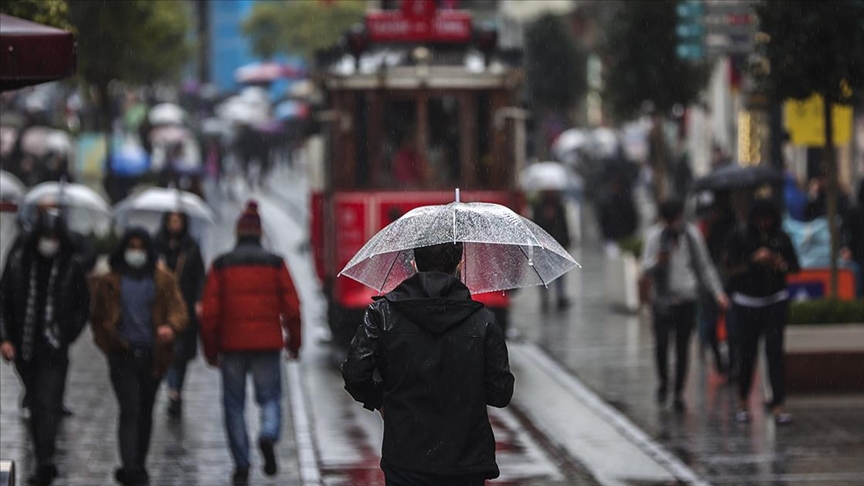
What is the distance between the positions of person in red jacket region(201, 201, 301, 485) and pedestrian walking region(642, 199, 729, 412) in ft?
12.3

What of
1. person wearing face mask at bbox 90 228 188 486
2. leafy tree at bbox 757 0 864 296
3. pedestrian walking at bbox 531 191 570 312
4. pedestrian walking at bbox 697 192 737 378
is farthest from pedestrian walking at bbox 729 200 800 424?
pedestrian walking at bbox 531 191 570 312

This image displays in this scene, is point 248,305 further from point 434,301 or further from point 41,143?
point 41,143

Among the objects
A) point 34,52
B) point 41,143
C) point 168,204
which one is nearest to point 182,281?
point 168,204

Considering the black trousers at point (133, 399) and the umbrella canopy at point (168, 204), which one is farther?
the umbrella canopy at point (168, 204)

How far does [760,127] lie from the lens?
98.7 feet

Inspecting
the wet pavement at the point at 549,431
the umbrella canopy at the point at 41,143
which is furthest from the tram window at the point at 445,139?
the umbrella canopy at the point at 41,143

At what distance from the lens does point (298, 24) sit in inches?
2805

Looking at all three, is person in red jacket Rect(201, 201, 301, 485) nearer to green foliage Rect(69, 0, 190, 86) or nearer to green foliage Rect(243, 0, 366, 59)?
green foliage Rect(69, 0, 190, 86)

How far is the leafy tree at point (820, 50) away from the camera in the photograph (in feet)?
47.3

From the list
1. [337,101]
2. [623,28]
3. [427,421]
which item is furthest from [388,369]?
[623,28]

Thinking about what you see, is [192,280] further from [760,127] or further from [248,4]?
[248,4]

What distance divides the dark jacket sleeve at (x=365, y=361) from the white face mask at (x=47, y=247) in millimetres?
4772

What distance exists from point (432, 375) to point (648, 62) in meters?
17.9

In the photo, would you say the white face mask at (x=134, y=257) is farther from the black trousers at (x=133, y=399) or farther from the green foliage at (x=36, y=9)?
the green foliage at (x=36, y=9)
